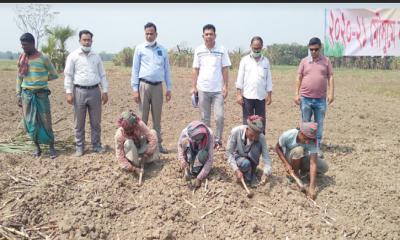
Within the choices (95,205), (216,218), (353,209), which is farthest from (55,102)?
(353,209)

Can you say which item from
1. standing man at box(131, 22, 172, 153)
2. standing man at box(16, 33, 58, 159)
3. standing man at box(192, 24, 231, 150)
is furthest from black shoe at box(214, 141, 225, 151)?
standing man at box(16, 33, 58, 159)

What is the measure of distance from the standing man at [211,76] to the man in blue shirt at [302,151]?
104 cm

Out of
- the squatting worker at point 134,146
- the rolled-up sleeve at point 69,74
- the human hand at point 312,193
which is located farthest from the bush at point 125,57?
the human hand at point 312,193

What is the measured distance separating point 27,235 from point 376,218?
348 cm

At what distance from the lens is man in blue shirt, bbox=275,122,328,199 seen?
14.6ft

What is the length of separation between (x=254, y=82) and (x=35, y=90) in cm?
290

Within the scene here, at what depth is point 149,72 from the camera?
536cm

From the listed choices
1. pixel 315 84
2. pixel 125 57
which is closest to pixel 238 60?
pixel 125 57

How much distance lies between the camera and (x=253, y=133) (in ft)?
14.3

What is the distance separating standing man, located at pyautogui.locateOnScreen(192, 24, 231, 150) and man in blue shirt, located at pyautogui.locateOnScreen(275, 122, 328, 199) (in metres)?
1.04

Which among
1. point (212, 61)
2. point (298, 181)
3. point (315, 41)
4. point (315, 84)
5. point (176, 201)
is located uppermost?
point (315, 41)

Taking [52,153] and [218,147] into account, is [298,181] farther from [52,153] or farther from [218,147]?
[52,153]

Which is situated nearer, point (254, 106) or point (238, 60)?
point (254, 106)

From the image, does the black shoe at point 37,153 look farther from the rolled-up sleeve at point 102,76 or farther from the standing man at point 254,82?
the standing man at point 254,82
